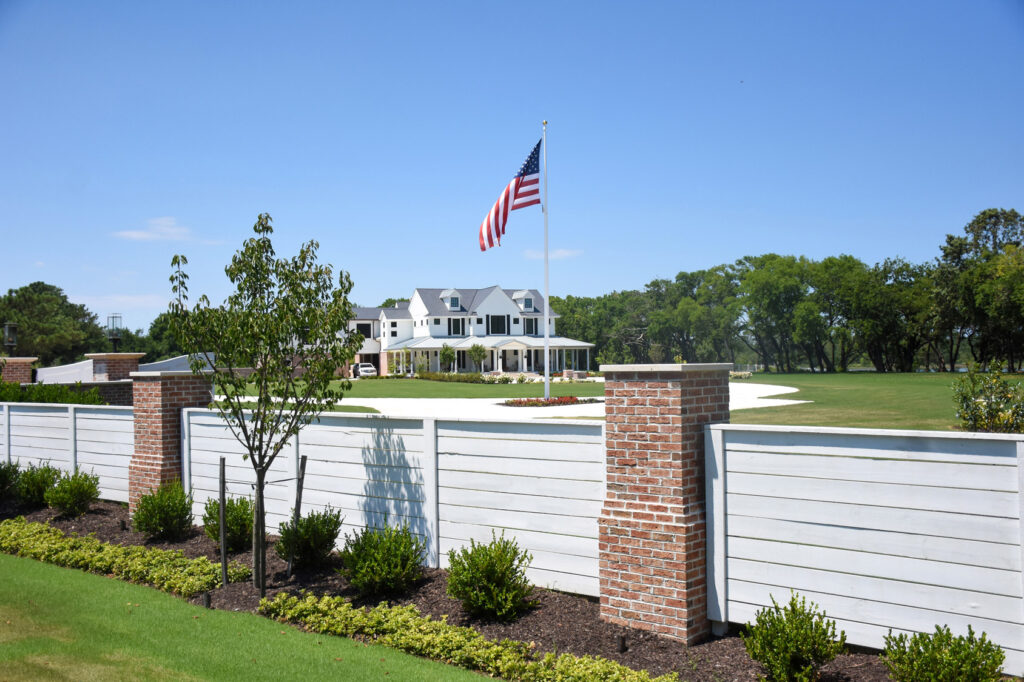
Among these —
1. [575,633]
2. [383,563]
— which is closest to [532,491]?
[575,633]

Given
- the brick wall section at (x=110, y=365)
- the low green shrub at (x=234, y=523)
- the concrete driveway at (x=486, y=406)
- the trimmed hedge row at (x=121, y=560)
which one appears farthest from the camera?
the concrete driveway at (x=486, y=406)

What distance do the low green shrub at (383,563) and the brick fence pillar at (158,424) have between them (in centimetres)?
451

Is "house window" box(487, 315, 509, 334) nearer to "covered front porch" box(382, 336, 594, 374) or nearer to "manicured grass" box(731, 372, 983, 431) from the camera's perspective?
"covered front porch" box(382, 336, 594, 374)

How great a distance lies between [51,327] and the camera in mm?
63750

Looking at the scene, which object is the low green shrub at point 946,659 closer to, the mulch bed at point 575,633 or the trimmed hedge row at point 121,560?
the mulch bed at point 575,633

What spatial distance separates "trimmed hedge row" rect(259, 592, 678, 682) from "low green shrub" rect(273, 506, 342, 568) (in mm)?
810

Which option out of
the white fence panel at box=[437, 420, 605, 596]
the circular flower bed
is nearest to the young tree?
the white fence panel at box=[437, 420, 605, 596]

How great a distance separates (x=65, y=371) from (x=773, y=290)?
236 feet

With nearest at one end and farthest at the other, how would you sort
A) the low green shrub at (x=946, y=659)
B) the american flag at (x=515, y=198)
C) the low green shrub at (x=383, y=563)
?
the low green shrub at (x=946, y=659)
the low green shrub at (x=383, y=563)
the american flag at (x=515, y=198)

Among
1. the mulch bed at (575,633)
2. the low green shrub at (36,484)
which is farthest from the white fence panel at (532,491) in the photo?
the low green shrub at (36,484)

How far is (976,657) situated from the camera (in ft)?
15.6

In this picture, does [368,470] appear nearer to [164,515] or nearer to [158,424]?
[164,515]

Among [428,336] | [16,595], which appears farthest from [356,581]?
[428,336]

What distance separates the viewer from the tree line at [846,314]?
68312 mm
